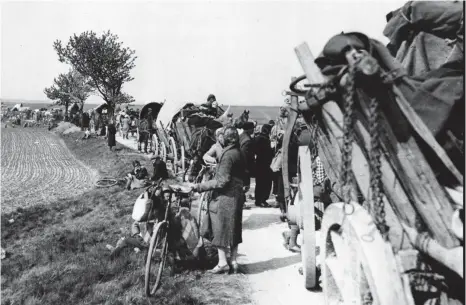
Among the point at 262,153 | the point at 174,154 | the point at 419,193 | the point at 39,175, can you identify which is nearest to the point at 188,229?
the point at 419,193

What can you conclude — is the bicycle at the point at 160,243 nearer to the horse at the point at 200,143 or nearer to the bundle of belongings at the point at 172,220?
the bundle of belongings at the point at 172,220

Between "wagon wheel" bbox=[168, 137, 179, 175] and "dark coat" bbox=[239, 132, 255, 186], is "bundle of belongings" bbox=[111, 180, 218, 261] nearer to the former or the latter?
"dark coat" bbox=[239, 132, 255, 186]

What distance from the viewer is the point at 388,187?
2363 mm

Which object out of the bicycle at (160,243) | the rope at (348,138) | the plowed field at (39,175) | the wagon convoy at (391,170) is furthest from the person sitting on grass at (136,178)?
the rope at (348,138)

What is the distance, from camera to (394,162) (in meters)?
2.32

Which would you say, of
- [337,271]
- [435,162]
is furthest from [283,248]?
[435,162]

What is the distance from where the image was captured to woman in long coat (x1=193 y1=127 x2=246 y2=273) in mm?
4977

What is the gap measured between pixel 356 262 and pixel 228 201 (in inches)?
107

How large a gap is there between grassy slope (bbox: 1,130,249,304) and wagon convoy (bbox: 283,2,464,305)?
2.54 m

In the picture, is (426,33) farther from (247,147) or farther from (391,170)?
(247,147)

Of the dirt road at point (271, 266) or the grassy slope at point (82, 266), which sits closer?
the dirt road at point (271, 266)

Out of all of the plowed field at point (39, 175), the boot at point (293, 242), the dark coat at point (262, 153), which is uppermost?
the dark coat at point (262, 153)

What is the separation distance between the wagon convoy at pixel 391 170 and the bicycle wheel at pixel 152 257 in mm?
2580

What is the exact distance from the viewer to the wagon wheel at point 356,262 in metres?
2.06
